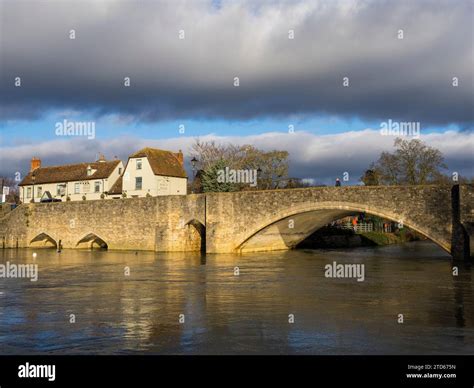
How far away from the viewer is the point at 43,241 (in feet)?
177

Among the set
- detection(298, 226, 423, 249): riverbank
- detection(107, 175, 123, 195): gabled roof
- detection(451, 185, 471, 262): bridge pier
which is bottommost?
detection(298, 226, 423, 249): riverbank

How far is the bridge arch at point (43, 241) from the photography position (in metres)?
51.7

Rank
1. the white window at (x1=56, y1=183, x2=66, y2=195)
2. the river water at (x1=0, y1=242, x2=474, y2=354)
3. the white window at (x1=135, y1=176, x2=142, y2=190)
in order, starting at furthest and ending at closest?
the white window at (x1=56, y1=183, x2=66, y2=195) < the white window at (x1=135, y1=176, x2=142, y2=190) < the river water at (x1=0, y1=242, x2=474, y2=354)

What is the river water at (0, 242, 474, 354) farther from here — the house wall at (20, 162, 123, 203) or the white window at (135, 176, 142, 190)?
the house wall at (20, 162, 123, 203)

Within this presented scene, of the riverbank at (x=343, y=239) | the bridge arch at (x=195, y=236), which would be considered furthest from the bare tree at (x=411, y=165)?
the bridge arch at (x=195, y=236)

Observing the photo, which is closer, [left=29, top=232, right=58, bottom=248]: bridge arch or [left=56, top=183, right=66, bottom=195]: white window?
[left=29, top=232, right=58, bottom=248]: bridge arch

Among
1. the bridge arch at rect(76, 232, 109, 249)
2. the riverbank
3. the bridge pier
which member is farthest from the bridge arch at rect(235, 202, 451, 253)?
the bridge arch at rect(76, 232, 109, 249)

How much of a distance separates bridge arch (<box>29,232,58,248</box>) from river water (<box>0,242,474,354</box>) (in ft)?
89.7

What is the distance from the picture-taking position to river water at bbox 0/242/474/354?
10.8 metres

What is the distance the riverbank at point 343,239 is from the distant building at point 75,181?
23.5m

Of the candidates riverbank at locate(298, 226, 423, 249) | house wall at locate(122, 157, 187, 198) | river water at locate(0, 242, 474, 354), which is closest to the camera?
river water at locate(0, 242, 474, 354)

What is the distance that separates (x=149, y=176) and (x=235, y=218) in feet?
68.6

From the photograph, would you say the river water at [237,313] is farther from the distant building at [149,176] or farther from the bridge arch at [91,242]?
the distant building at [149,176]

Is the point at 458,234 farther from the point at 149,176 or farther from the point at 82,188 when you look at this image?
the point at 82,188
